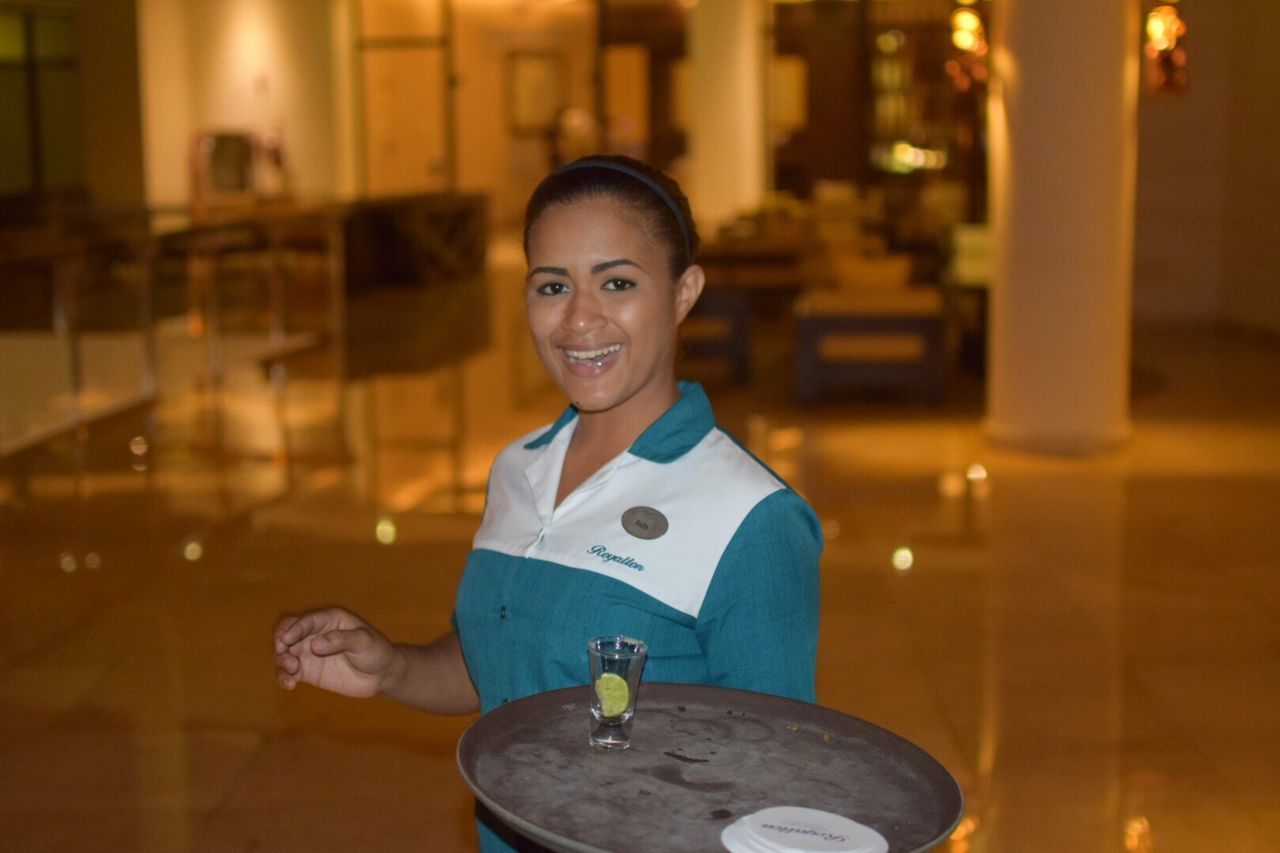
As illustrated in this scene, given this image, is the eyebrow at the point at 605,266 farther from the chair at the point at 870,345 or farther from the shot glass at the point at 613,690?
the chair at the point at 870,345

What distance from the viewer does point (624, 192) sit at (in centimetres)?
175

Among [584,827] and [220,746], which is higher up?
[584,827]

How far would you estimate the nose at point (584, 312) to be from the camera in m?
1.75

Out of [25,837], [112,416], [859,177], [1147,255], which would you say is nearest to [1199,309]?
[1147,255]

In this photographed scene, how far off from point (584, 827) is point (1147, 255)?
1304 centimetres

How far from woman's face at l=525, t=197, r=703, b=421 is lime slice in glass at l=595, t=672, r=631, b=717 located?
408mm

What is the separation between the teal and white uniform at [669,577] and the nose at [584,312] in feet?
0.47

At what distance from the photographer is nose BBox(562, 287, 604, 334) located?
175 cm

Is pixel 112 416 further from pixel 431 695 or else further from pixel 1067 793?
pixel 431 695

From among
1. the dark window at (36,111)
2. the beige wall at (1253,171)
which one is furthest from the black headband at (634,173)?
the beige wall at (1253,171)

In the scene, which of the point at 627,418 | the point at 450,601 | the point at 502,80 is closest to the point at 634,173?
the point at 627,418

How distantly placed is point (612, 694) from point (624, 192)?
56 cm

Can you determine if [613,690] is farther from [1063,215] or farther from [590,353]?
[1063,215]

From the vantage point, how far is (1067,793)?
12.1 ft
